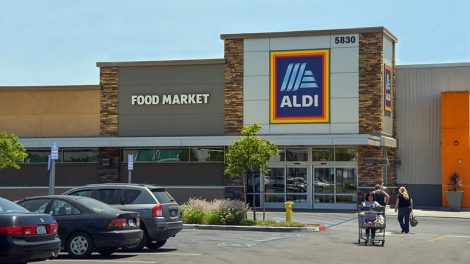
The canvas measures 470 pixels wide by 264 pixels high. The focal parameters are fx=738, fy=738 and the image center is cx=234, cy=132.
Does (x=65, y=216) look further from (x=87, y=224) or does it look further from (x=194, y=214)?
(x=194, y=214)

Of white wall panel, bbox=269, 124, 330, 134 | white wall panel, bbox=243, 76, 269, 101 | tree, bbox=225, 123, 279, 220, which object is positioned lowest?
tree, bbox=225, 123, 279, 220

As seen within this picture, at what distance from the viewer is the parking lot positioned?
16625 millimetres

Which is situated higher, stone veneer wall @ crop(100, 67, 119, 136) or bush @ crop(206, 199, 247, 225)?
stone veneer wall @ crop(100, 67, 119, 136)

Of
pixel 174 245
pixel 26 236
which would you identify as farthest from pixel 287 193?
pixel 26 236

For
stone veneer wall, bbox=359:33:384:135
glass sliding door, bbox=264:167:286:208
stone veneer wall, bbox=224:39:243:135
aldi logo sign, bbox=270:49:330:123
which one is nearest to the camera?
stone veneer wall, bbox=359:33:384:135

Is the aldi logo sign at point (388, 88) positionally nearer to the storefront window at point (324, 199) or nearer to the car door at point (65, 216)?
the storefront window at point (324, 199)

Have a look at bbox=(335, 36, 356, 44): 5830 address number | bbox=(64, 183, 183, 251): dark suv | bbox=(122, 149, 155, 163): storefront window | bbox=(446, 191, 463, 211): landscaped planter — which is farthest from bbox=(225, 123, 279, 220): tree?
bbox=(446, 191, 463, 211): landscaped planter

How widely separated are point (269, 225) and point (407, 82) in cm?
1702

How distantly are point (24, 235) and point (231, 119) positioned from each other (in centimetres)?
2492

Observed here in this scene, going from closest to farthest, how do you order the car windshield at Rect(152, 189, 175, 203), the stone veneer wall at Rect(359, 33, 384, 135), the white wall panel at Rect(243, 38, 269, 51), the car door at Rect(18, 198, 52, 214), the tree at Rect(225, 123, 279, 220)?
the car door at Rect(18, 198, 52, 214) → the car windshield at Rect(152, 189, 175, 203) → the tree at Rect(225, 123, 279, 220) → the stone veneer wall at Rect(359, 33, 384, 135) → the white wall panel at Rect(243, 38, 269, 51)

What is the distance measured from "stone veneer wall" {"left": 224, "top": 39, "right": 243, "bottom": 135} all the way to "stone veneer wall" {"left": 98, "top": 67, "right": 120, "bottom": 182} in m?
5.99

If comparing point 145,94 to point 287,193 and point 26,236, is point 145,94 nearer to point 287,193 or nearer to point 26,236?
point 287,193

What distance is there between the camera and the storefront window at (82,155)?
3925 centimetres

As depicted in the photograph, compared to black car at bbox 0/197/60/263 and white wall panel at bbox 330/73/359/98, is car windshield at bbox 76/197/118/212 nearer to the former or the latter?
black car at bbox 0/197/60/263
